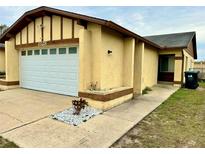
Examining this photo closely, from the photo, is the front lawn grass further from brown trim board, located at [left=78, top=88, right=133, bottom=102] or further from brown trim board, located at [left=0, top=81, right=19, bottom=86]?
brown trim board, located at [left=0, top=81, right=19, bottom=86]

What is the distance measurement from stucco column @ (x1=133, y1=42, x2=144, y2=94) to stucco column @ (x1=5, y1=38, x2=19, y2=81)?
7.22 m

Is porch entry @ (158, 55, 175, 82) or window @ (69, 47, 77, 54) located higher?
window @ (69, 47, 77, 54)

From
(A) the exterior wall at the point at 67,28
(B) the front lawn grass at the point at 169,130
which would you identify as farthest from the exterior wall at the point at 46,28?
(B) the front lawn grass at the point at 169,130

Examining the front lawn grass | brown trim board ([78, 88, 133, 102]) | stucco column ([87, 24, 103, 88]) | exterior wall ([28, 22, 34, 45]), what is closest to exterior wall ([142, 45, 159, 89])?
brown trim board ([78, 88, 133, 102])

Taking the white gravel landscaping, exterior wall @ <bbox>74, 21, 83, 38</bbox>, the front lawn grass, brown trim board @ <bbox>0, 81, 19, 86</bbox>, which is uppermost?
exterior wall @ <bbox>74, 21, 83, 38</bbox>

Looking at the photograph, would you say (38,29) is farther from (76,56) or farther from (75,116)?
(75,116)

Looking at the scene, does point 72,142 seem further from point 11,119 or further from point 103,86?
point 103,86

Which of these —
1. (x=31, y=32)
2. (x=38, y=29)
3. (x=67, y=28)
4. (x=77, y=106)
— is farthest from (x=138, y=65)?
(x=31, y=32)

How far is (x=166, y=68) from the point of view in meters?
14.2

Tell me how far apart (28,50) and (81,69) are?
5.20m

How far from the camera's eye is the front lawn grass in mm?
3771

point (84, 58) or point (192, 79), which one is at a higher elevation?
point (84, 58)

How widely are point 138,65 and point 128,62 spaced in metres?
1.11
